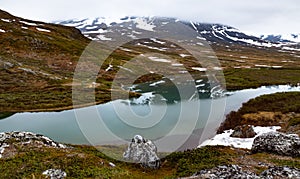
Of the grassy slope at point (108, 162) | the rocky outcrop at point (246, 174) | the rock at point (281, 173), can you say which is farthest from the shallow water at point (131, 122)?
the rock at point (281, 173)

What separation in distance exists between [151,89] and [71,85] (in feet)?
84.5

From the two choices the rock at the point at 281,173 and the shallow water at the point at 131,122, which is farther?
the shallow water at the point at 131,122

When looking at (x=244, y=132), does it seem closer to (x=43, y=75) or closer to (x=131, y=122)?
(x=131, y=122)

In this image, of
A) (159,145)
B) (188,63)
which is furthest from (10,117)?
(188,63)

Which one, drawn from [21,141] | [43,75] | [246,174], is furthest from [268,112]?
[43,75]

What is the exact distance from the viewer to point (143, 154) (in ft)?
94.5

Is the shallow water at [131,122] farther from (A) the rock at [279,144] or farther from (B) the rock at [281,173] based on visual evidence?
(B) the rock at [281,173]

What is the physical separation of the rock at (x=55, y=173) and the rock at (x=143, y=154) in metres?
9.02

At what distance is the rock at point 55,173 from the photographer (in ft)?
68.2

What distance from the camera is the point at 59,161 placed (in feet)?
74.8

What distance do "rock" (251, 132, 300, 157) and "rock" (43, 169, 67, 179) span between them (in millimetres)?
18411

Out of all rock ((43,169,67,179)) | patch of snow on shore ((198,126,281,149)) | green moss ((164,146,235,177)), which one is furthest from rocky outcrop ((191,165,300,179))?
patch of snow on shore ((198,126,281,149))

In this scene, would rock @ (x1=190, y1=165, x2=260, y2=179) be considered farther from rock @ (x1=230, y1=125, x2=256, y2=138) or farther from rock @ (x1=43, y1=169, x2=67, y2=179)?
rock @ (x1=230, y1=125, x2=256, y2=138)

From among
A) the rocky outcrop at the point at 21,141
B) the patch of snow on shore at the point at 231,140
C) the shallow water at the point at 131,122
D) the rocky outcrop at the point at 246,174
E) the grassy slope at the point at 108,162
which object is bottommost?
the shallow water at the point at 131,122
